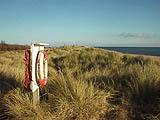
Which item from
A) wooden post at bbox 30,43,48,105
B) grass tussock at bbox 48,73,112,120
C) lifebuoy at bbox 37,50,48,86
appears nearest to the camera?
grass tussock at bbox 48,73,112,120

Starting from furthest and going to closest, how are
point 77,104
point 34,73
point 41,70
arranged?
point 41,70
point 34,73
point 77,104

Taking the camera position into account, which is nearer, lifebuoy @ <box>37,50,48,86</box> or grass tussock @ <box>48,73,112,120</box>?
grass tussock @ <box>48,73,112,120</box>

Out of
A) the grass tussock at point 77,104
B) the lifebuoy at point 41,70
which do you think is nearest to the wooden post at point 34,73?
the lifebuoy at point 41,70

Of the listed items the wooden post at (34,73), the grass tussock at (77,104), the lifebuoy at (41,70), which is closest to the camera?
the grass tussock at (77,104)

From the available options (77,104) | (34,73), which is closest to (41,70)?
(34,73)

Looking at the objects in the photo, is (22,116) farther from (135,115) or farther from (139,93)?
(139,93)

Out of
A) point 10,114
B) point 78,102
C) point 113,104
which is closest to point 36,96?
point 10,114

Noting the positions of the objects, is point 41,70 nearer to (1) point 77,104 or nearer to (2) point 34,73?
(2) point 34,73

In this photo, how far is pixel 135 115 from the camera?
8.82 ft

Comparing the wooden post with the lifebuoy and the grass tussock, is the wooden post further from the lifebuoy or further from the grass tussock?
the grass tussock

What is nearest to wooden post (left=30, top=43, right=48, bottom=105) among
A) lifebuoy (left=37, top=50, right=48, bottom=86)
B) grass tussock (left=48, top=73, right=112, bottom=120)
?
lifebuoy (left=37, top=50, right=48, bottom=86)

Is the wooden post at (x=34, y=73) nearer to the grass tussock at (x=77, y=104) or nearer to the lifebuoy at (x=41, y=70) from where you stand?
the lifebuoy at (x=41, y=70)

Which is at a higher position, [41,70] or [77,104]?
[41,70]

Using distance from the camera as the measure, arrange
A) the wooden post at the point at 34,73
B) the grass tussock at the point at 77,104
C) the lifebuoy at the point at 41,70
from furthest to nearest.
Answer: the lifebuoy at the point at 41,70 → the wooden post at the point at 34,73 → the grass tussock at the point at 77,104
